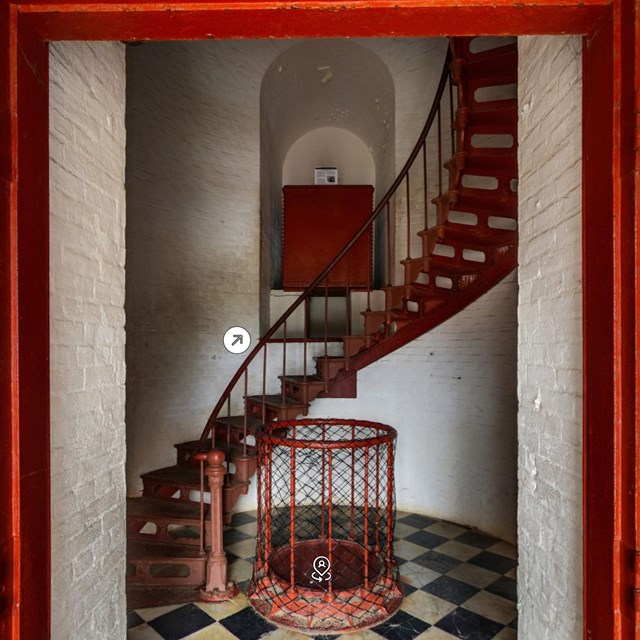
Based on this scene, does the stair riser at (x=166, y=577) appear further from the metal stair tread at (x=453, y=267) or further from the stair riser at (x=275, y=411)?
the metal stair tread at (x=453, y=267)

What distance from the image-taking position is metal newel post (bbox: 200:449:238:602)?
9.64 feet

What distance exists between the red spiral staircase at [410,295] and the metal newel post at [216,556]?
0.03 meters

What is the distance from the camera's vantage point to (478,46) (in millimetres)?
4582

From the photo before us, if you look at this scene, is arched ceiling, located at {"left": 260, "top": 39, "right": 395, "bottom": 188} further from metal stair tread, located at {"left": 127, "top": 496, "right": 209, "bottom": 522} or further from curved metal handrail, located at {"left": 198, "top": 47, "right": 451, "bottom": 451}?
metal stair tread, located at {"left": 127, "top": 496, "right": 209, "bottom": 522}

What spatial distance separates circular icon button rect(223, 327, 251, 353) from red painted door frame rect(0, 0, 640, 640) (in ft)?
11.1

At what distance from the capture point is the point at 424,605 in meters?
2.88

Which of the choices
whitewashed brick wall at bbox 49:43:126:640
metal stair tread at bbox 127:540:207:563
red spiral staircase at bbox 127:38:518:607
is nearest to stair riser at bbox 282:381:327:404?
red spiral staircase at bbox 127:38:518:607

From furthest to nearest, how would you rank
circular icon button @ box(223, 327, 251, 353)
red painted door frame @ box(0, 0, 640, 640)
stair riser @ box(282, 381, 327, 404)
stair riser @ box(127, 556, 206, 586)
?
1. circular icon button @ box(223, 327, 251, 353)
2. stair riser @ box(282, 381, 327, 404)
3. stair riser @ box(127, 556, 206, 586)
4. red painted door frame @ box(0, 0, 640, 640)

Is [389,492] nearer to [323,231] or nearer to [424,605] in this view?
[424,605]

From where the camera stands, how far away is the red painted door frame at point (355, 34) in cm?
99

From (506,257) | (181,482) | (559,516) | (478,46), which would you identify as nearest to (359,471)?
(181,482)

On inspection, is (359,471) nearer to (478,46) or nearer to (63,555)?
(63,555)

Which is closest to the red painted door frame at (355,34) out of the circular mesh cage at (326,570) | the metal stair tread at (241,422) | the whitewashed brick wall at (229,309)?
the circular mesh cage at (326,570)
